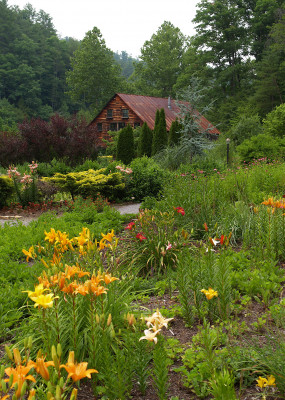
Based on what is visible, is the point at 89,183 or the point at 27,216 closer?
the point at 27,216

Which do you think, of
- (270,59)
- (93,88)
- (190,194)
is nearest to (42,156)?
(190,194)

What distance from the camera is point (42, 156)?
13.1m

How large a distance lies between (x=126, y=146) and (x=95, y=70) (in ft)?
94.2

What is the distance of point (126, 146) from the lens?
17.2 m

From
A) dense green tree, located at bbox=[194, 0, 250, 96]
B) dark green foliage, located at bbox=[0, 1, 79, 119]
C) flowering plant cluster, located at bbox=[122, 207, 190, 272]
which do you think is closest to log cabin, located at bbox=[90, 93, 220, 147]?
dense green tree, located at bbox=[194, 0, 250, 96]

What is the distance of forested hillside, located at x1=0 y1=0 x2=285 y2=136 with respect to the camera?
29.2m

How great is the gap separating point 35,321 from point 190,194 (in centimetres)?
403

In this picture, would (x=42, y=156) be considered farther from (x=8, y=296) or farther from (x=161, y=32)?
(x=161, y=32)

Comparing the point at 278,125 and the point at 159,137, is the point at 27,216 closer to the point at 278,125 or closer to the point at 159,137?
the point at 159,137

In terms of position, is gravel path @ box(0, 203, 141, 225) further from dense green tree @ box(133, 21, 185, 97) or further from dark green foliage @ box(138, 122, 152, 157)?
dense green tree @ box(133, 21, 185, 97)

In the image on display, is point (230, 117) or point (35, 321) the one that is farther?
point (230, 117)

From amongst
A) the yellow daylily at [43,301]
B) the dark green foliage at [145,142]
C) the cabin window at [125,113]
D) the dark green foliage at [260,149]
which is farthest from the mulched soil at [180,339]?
the cabin window at [125,113]

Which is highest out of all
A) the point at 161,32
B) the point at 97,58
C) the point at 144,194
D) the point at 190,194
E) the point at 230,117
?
the point at 161,32

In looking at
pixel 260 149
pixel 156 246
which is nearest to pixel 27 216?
pixel 156 246
